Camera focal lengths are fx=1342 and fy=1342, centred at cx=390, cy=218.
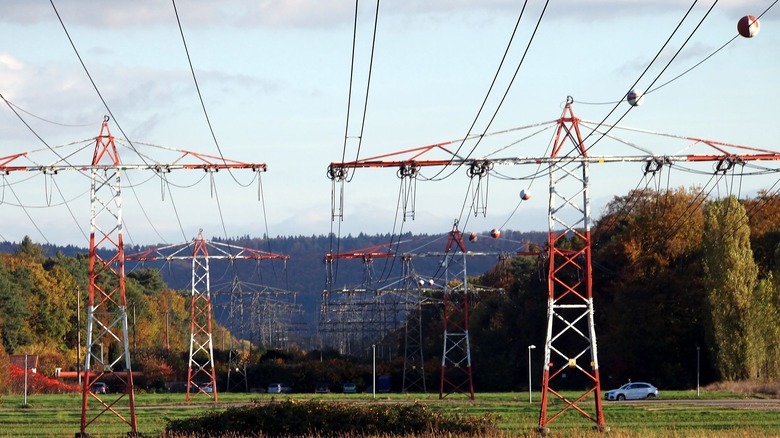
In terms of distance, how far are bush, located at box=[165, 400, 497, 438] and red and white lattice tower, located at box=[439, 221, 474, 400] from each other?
32371 millimetres

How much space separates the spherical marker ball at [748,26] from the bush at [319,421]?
22.1 metres

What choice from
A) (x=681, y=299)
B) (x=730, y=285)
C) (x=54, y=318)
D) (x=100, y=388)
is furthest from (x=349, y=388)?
(x=54, y=318)

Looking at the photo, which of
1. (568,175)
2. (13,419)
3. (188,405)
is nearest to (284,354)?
(188,405)

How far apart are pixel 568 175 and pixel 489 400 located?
122ft

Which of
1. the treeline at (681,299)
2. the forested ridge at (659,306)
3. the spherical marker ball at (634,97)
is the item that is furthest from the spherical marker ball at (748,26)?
the treeline at (681,299)

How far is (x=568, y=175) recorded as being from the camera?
5153cm

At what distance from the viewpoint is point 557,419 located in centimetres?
6222

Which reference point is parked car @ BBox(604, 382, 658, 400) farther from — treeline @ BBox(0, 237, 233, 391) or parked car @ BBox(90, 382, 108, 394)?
parked car @ BBox(90, 382, 108, 394)

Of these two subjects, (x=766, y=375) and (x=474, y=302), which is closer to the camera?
(x=766, y=375)

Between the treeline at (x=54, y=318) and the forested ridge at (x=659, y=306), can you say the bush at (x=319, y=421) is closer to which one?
the forested ridge at (x=659, y=306)

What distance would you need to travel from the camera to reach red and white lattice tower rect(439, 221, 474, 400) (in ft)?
A: 280

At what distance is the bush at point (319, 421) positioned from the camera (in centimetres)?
4844

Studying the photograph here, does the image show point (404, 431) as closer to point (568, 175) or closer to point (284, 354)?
point (568, 175)

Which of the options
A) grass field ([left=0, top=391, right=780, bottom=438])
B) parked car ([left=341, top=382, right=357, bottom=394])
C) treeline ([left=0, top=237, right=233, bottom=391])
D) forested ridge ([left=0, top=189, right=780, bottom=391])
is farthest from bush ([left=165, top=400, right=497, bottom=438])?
parked car ([left=341, top=382, right=357, bottom=394])
